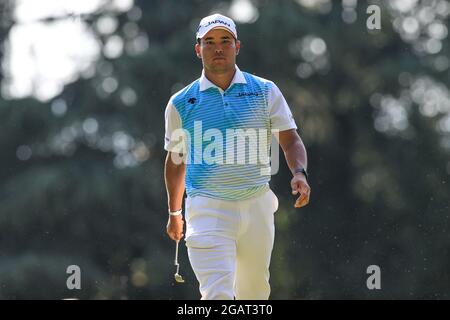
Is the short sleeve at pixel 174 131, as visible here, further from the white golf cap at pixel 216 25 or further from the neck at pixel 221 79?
the white golf cap at pixel 216 25

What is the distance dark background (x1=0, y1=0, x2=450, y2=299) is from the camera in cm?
2123

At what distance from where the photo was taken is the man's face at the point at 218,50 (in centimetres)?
729

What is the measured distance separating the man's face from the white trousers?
0.77 m

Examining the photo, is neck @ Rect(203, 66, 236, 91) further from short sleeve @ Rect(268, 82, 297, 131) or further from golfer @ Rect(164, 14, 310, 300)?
short sleeve @ Rect(268, 82, 297, 131)

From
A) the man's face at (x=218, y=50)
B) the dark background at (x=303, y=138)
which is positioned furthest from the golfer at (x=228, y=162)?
the dark background at (x=303, y=138)

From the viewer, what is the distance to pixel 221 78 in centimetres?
735

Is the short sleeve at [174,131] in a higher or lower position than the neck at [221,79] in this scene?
lower

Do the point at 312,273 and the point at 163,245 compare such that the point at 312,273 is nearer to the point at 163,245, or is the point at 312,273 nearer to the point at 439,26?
the point at 163,245

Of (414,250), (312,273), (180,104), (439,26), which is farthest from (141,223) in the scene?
(180,104)

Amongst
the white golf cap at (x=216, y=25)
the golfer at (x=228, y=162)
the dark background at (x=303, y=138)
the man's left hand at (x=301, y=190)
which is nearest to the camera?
the man's left hand at (x=301, y=190)

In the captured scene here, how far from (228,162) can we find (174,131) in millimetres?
403

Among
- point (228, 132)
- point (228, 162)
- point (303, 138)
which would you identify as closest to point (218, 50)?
point (228, 132)

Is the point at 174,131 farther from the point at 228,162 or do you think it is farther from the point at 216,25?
the point at 216,25

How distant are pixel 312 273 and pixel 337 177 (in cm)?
179
